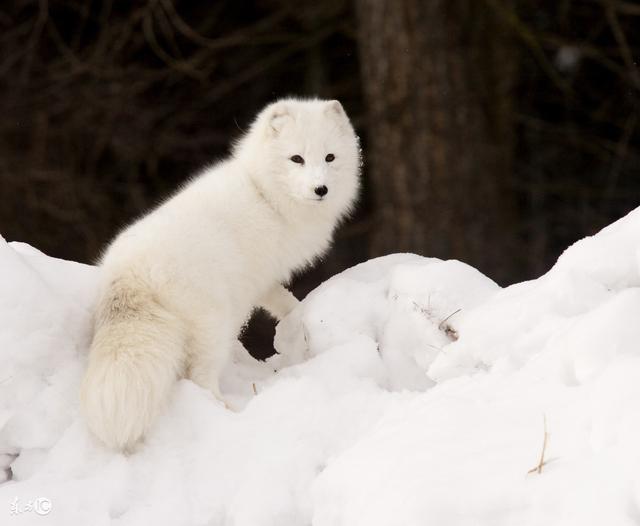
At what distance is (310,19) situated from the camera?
6.81 meters

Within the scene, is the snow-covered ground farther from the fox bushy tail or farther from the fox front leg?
the fox front leg

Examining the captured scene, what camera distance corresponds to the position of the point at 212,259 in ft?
10.2

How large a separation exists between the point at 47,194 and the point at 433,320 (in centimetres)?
514

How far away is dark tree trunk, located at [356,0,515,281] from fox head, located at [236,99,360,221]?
1.52m

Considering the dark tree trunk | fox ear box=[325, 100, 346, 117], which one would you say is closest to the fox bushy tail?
fox ear box=[325, 100, 346, 117]

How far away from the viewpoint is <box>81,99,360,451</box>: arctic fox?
102 inches

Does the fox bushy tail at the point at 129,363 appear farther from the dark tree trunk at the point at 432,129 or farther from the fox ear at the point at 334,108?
the dark tree trunk at the point at 432,129

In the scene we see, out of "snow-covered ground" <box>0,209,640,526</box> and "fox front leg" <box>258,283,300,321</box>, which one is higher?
"snow-covered ground" <box>0,209,640,526</box>

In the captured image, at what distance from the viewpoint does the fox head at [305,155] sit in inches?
142

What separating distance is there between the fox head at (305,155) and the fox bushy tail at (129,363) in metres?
0.90

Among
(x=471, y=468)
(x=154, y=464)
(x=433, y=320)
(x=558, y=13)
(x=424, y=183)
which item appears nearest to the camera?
(x=471, y=468)

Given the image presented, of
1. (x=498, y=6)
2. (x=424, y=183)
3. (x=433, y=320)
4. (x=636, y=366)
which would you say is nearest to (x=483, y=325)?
(x=433, y=320)

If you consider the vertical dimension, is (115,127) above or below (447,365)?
below

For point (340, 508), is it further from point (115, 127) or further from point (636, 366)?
point (115, 127)
